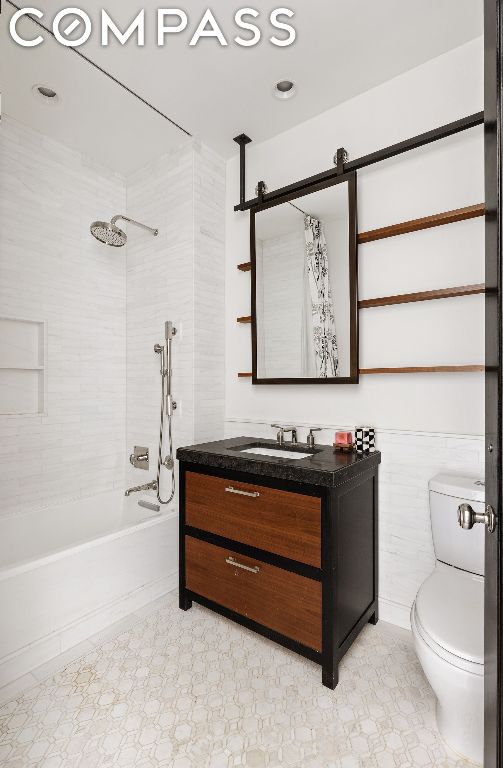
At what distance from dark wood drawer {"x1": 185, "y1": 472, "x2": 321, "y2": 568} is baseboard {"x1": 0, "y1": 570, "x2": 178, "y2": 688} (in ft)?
1.63

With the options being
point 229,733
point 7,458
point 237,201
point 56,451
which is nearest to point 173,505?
point 56,451

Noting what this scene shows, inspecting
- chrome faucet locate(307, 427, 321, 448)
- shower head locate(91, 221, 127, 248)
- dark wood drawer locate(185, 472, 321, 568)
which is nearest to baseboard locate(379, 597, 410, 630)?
dark wood drawer locate(185, 472, 321, 568)

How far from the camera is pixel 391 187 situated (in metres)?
1.90

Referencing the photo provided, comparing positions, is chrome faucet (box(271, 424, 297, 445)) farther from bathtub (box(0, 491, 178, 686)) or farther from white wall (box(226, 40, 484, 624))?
bathtub (box(0, 491, 178, 686))

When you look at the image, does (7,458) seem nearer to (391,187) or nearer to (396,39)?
(391,187)

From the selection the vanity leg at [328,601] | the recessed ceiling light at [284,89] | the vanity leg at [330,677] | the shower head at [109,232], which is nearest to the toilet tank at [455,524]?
the vanity leg at [328,601]

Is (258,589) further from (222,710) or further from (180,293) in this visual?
(180,293)

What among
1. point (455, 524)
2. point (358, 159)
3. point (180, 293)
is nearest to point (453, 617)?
point (455, 524)

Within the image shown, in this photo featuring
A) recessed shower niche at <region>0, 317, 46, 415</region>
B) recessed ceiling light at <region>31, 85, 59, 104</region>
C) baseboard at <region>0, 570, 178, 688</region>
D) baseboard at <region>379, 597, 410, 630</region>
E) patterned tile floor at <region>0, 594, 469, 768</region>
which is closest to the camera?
patterned tile floor at <region>0, 594, 469, 768</region>

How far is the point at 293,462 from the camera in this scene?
5.45ft

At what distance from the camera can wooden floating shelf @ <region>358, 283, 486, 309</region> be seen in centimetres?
165

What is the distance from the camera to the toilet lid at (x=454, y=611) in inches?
43.9

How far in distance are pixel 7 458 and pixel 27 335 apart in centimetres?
73

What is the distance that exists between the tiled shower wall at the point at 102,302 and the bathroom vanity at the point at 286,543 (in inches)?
23.5
